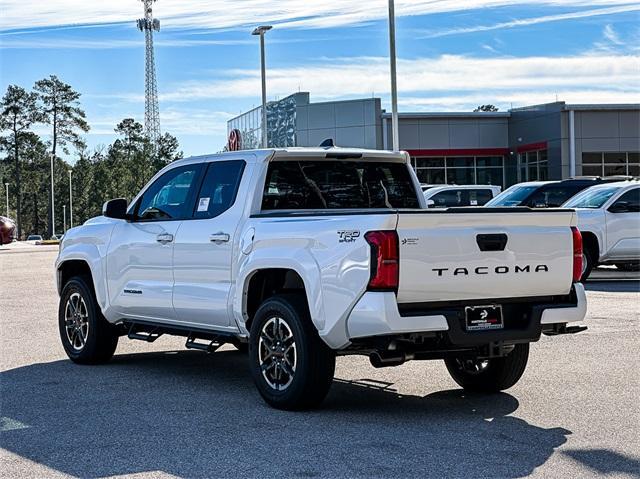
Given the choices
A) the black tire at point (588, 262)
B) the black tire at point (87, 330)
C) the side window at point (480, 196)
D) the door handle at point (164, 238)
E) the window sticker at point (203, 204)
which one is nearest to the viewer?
the window sticker at point (203, 204)

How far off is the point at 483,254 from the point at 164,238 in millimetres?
3169

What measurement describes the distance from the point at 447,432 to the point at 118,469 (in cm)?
220

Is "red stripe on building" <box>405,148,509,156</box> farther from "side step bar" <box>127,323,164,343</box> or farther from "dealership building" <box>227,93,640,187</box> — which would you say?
"side step bar" <box>127,323,164,343</box>

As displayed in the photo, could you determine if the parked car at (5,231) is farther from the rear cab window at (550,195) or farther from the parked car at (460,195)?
the rear cab window at (550,195)

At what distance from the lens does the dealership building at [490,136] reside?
55219 mm

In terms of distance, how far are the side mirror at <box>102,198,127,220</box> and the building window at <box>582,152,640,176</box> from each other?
47.8 metres

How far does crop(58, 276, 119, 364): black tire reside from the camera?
415 inches

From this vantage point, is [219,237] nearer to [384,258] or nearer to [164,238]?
[164,238]

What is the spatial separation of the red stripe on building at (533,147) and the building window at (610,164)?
7.07ft

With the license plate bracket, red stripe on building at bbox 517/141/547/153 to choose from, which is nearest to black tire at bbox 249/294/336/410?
the license plate bracket

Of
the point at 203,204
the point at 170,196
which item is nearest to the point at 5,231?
the point at 170,196

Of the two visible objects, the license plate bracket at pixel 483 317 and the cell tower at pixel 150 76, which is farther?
the cell tower at pixel 150 76

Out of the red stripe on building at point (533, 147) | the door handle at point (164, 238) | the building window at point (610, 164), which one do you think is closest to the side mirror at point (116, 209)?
the door handle at point (164, 238)

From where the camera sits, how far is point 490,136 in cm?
6009
